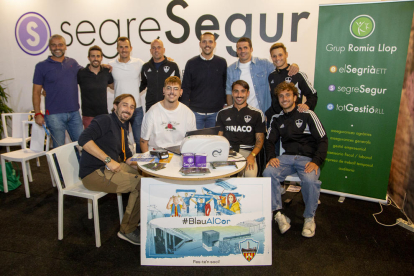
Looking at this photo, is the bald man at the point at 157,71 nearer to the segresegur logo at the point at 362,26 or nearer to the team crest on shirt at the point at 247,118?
the team crest on shirt at the point at 247,118

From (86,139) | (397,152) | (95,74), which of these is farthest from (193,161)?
(397,152)

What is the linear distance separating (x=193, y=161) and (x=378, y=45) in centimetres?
226

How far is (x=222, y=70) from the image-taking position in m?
3.35

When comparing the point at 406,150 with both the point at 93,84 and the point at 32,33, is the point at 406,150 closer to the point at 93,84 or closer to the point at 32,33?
the point at 93,84

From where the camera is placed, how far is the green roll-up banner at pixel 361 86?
285 cm

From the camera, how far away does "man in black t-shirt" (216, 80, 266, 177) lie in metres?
2.87

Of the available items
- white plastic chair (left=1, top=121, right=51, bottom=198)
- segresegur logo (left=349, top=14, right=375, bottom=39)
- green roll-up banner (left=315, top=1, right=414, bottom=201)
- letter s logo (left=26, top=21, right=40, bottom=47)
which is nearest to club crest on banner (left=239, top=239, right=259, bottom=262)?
green roll-up banner (left=315, top=1, right=414, bottom=201)

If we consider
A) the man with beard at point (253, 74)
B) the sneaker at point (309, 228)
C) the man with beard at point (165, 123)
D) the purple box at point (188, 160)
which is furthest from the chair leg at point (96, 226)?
the man with beard at point (253, 74)

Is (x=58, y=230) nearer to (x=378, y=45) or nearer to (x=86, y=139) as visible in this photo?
(x=86, y=139)

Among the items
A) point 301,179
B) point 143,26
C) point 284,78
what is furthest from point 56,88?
→ point 301,179

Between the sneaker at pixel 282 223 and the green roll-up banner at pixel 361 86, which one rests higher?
the green roll-up banner at pixel 361 86

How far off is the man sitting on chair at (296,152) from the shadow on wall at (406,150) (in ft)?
3.39

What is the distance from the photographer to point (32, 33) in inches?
196

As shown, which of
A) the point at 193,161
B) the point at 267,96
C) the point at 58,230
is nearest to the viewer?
the point at 193,161
